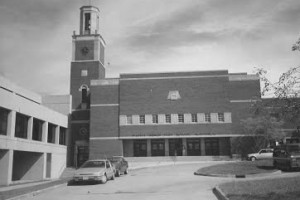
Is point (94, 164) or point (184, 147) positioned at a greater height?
point (184, 147)

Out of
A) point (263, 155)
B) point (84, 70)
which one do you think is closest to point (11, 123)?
point (263, 155)

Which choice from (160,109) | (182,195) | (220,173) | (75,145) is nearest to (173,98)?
(160,109)

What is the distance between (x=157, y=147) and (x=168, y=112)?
5.51 meters

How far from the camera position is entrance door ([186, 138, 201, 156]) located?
A: 5191 cm

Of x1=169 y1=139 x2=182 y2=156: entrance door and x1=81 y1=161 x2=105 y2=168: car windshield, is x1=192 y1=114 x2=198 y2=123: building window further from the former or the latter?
x1=81 y1=161 x2=105 y2=168: car windshield

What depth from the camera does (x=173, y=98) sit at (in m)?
52.6

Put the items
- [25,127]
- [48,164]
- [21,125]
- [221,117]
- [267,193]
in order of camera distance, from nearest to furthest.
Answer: [267,193] < [21,125] < [25,127] < [48,164] < [221,117]

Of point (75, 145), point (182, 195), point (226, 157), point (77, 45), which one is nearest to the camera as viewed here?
point (182, 195)

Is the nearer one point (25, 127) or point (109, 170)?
point (109, 170)

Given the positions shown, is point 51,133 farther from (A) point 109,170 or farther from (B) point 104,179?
(B) point 104,179

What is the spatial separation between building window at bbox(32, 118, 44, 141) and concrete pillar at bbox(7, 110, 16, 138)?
5.95 m

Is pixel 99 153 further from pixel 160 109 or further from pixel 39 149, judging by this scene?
pixel 39 149

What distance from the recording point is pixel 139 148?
53000 millimetres

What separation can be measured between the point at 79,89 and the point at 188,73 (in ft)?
61.5
